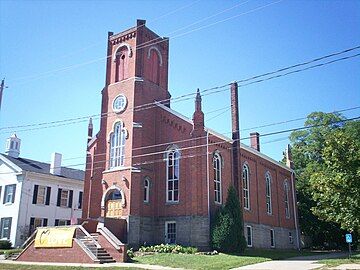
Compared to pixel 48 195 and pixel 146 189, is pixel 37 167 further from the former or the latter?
pixel 146 189

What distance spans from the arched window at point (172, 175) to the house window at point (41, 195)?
51.4ft

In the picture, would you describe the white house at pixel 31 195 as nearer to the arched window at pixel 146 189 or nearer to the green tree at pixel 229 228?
the arched window at pixel 146 189

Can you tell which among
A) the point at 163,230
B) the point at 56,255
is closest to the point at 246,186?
the point at 163,230

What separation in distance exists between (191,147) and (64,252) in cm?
1095

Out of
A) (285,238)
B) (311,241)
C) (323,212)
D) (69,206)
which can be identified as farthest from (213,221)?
(311,241)

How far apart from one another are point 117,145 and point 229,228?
10808mm

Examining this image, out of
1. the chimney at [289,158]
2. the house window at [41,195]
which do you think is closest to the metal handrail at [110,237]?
the house window at [41,195]

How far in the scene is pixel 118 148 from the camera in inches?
1208

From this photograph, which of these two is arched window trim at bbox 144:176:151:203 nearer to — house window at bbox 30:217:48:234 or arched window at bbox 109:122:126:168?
arched window at bbox 109:122:126:168

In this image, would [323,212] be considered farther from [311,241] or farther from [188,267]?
[311,241]

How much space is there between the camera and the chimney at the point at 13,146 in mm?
42188

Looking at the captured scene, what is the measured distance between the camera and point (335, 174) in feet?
76.2

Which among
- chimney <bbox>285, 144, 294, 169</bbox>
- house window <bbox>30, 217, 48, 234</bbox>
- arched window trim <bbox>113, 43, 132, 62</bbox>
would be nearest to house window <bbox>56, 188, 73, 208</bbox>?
house window <bbox>30, 217, 48, 234</bbox>

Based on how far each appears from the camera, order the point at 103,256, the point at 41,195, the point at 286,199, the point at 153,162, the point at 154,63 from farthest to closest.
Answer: the point at 286,199 < the point at 41,195 < the point at 154,63 < the point at 153,162 < the point at 103,256
